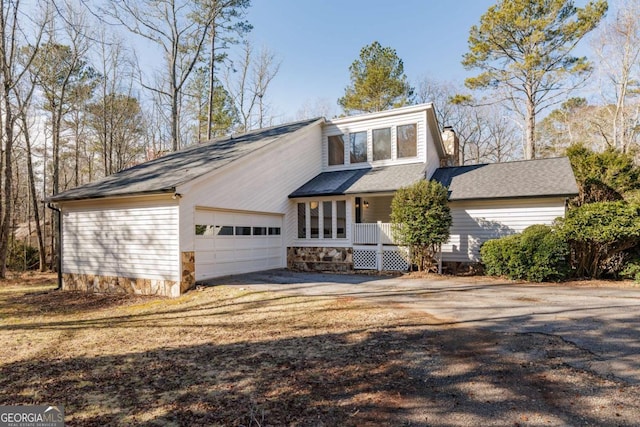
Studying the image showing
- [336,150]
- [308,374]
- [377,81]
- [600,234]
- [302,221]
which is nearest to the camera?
[308,374]

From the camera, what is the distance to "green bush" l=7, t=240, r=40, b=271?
1686 cm

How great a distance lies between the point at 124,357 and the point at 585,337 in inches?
247

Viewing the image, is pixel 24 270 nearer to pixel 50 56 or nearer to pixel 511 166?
pixel 50 56

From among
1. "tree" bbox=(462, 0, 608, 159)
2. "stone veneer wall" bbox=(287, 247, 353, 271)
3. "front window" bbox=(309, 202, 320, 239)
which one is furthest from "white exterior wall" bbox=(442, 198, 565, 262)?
"tree" bbox=(462, 0, 608, 159)

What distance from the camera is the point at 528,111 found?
790 inches

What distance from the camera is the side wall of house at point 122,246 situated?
9.34m

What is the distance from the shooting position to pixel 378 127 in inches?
559

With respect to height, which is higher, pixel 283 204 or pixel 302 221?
pixel 283 204

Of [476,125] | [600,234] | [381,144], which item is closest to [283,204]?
[381,144]

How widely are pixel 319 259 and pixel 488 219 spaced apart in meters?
6.15

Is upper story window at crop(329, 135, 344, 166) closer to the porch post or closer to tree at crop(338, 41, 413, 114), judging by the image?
the porch post

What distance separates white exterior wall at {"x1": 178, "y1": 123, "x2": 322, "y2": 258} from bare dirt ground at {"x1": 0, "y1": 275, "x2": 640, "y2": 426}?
375 cm

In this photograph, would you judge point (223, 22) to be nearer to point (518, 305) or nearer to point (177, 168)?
point (177, 168)

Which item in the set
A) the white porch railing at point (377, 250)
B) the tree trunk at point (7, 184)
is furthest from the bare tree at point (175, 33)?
the white porch railing at point (377, 250)
